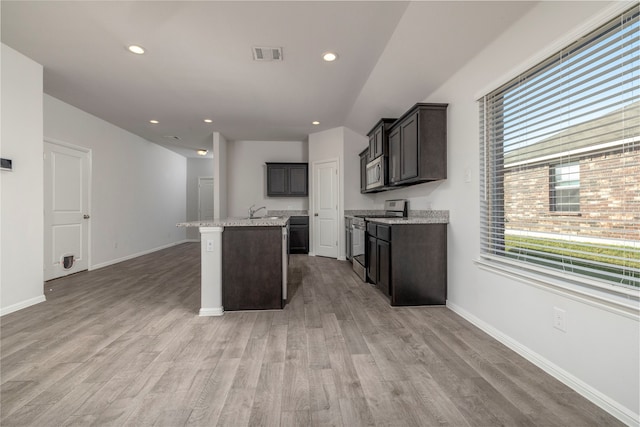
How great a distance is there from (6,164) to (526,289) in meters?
4.74

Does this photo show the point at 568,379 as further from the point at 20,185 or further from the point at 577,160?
the point at 20,185

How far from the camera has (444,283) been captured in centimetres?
288

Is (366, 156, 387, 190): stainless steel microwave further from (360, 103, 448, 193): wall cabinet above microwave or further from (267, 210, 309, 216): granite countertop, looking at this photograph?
(267, 210, 309, 216): granite countertop

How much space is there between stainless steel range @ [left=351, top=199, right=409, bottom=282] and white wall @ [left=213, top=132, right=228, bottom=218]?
10.2 ft

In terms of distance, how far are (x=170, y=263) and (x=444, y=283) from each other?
15.7ft

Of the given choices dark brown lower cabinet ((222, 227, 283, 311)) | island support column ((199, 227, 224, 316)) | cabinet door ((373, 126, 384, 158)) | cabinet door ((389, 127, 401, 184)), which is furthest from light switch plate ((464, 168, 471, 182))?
island support column ((199, 227, 224, 316))

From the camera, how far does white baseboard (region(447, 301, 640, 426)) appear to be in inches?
51.4

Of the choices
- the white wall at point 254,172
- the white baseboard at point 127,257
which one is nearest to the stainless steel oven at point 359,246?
the white wall at point 254,172

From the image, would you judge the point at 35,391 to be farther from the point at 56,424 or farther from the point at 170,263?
the point at 170,263

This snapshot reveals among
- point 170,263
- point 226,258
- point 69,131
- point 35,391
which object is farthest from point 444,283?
point 69,131

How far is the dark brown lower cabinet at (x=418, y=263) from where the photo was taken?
9.39ft

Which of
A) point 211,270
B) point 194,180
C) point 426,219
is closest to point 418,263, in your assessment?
point 426,219

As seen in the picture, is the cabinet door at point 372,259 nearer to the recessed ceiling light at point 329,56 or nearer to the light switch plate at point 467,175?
the light switch plate at point 467,175

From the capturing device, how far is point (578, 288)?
1.51 m
